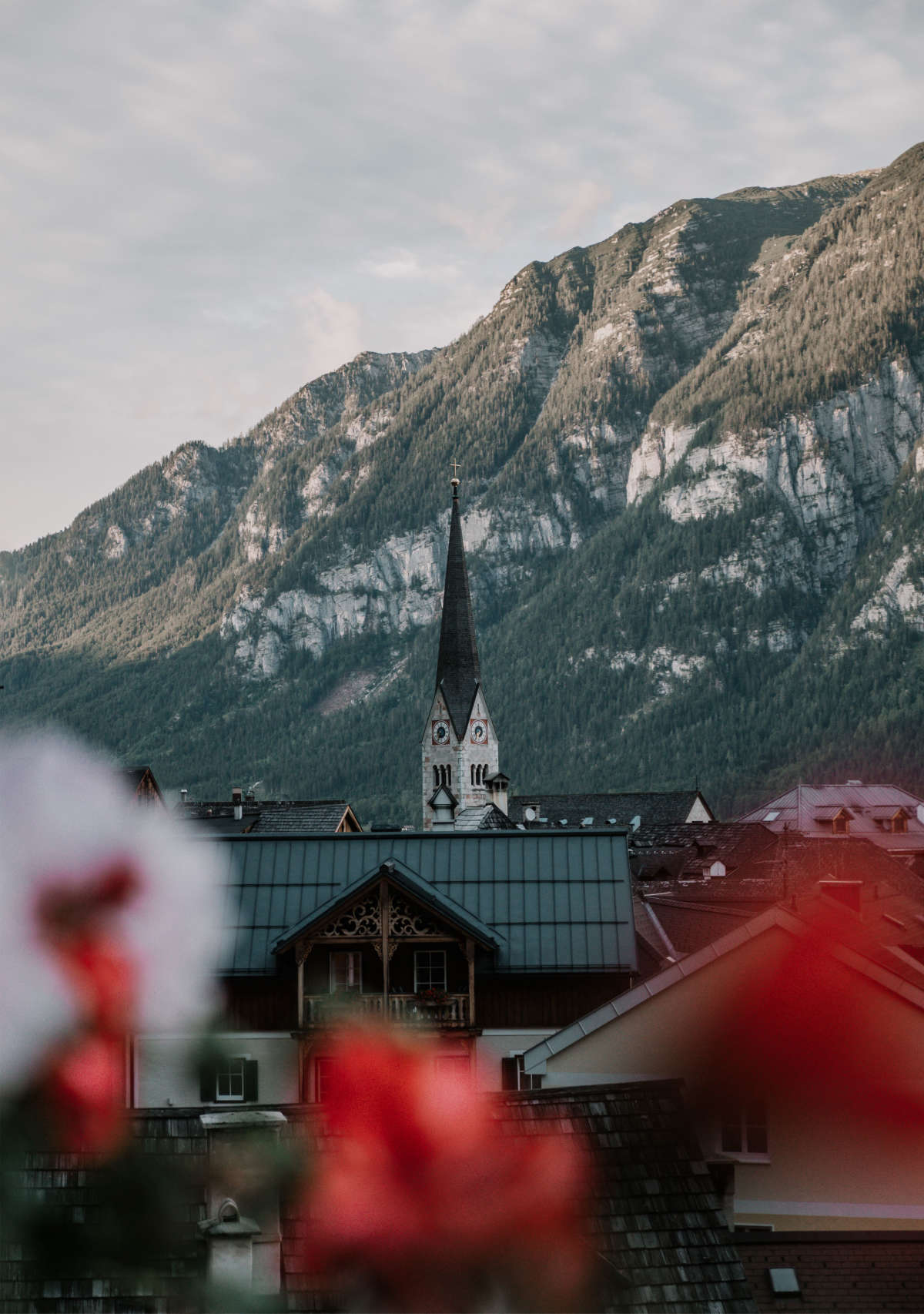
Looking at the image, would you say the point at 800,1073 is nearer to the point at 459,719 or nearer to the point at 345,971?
the point at 345,971

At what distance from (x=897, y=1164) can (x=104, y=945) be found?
6.97 meters

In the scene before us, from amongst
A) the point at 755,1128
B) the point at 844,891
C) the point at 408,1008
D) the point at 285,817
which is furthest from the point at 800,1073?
the point at 285,817

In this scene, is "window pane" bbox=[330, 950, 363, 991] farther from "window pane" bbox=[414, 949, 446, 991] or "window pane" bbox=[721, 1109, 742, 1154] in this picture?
"window pane" bbox=[721, 1109, 742, 1154]

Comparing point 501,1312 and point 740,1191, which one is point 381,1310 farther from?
point 740,1191

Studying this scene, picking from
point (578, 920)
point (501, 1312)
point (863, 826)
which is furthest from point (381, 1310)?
point (863, 826)

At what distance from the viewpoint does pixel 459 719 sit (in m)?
105

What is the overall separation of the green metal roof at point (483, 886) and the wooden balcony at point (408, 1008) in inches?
42.0

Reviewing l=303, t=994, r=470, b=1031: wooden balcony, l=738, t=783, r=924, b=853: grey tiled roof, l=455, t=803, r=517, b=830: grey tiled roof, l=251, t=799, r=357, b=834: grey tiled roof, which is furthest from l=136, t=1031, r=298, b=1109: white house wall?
l=738, t=783, r=924, b=853: grey tiled roof

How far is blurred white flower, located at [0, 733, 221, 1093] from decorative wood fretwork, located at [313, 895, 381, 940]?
79.9 ft

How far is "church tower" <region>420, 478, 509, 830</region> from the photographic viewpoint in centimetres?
10488

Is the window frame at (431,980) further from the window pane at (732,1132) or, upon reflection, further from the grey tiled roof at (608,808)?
the grey tiled roof at (608,808)

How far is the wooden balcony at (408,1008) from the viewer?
84.0 feet

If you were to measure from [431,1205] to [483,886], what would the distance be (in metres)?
24.8

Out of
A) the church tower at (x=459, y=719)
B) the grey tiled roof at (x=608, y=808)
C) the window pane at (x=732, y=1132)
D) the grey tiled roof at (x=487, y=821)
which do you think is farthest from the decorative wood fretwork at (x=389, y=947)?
the grey tiled roof at (x=608, y=808)
